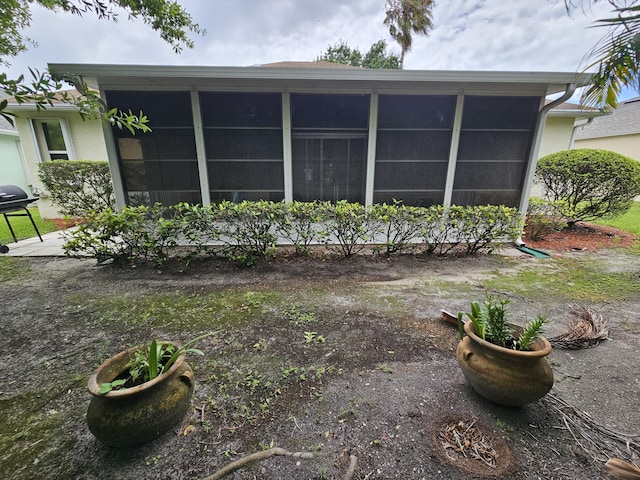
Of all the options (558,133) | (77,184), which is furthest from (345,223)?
(558,133)

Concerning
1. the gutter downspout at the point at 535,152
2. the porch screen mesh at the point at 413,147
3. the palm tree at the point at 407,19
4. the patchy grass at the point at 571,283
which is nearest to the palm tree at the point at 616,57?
the gutter downspout at the point at 535,152

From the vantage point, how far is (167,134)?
477 cm

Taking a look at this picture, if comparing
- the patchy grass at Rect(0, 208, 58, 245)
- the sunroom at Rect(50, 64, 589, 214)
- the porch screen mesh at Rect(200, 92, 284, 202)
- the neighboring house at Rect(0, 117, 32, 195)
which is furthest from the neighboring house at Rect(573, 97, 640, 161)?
the neighboring house at Rect(0, 117, 32, 195)

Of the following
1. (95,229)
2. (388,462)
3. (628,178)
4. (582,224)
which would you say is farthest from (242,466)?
(582,224)

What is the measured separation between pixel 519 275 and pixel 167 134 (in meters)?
6.19

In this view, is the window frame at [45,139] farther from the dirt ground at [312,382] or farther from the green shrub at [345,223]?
the green shrub at [345,223]

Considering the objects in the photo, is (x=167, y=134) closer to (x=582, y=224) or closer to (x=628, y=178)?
(x=628, y=178)

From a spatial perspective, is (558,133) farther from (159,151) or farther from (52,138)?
(52,138)

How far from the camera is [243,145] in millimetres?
4934

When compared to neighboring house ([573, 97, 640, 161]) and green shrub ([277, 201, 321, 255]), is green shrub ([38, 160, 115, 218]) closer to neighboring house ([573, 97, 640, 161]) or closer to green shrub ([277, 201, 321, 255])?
green shrub ([277, 201, 321, 255])

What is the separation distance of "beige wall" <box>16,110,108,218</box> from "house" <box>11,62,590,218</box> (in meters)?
4.27

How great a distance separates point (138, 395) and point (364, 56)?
2446 centimetres

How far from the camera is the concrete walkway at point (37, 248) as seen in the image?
4.79m

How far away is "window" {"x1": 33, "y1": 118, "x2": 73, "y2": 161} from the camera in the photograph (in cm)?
739
